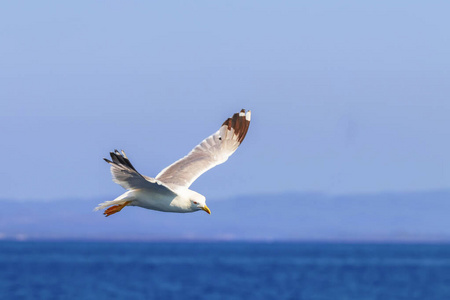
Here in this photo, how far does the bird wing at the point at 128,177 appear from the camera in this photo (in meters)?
16.3

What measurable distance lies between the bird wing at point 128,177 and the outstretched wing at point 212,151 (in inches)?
103

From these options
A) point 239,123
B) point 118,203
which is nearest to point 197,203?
point 118,203

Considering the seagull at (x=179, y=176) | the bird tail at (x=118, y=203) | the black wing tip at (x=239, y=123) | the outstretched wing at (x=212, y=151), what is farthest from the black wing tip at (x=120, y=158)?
the black wing tip at (x=239, y=123)

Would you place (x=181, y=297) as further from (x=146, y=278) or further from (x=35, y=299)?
(x=146, y=278)

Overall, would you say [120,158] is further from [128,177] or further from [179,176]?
[179,176]

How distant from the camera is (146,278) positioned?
3669 inches

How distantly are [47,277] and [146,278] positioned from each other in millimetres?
11422

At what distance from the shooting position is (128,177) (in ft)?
56.2

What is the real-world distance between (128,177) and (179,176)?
131 inches

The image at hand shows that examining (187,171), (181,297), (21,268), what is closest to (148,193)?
(187,171)

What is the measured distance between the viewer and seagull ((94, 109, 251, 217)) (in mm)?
17031

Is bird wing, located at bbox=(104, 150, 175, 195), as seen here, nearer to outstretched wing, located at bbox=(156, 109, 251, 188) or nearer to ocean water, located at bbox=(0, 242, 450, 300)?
outstretched wing, located at bbox=(156, 109, 251, 188)

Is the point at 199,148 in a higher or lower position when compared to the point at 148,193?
higher

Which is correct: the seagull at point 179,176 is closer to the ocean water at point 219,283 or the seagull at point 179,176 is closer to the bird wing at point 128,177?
the bird wing at point 128,177
